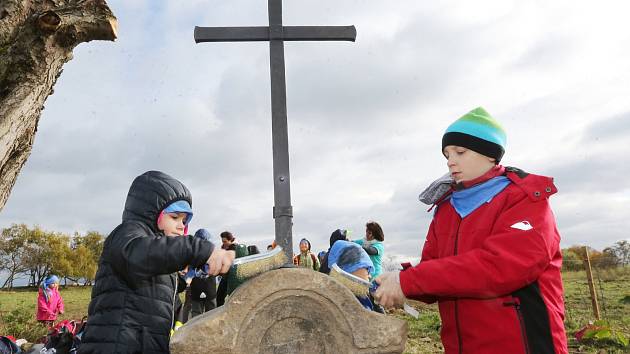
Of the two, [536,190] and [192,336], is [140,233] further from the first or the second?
[536,190]

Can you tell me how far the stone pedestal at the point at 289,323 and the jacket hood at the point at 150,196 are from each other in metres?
0.60

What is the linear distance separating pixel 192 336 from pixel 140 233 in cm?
55

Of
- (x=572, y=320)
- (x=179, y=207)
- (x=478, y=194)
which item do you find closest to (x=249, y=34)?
(x=179, y=207)

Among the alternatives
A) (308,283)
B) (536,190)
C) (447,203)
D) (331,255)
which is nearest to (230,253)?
(308,283)

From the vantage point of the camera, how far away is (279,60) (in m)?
5.62

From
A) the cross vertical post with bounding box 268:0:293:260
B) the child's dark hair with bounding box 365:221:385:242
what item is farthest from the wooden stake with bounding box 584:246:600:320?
the cross vertical post with bounding box 268:0:293:260

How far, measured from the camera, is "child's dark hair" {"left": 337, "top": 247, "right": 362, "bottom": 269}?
157 inches

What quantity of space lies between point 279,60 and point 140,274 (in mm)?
4027

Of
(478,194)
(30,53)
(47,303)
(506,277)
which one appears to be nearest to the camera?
(506,277)

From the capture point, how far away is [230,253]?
202 cm

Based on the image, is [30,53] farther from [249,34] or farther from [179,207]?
[249,34]

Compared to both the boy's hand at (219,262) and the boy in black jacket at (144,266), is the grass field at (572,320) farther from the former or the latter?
the boy's hand at (219,262)

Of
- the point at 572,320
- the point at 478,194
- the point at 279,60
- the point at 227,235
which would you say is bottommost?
the point at 572,320

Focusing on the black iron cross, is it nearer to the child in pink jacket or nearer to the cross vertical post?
the cross vertical post
